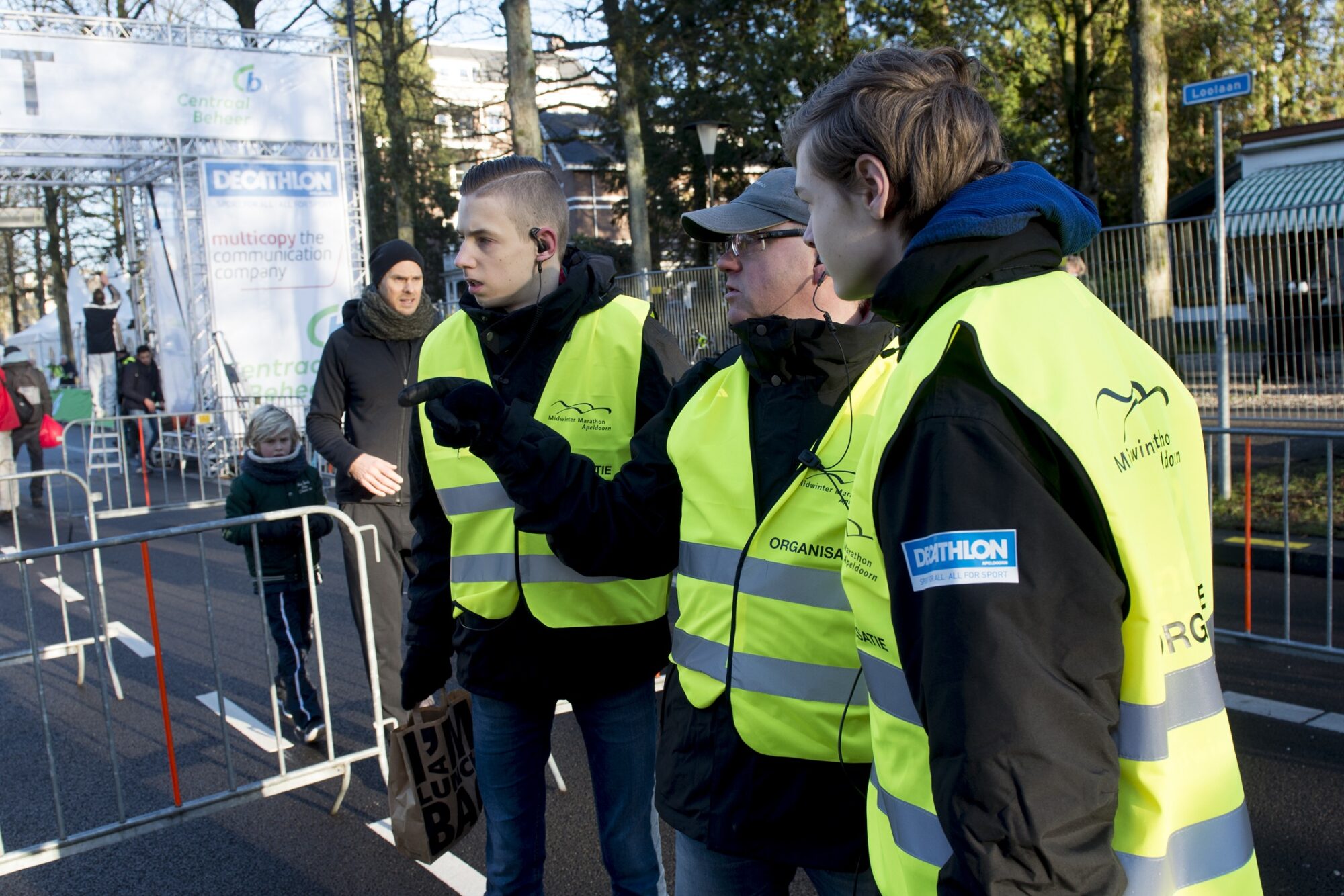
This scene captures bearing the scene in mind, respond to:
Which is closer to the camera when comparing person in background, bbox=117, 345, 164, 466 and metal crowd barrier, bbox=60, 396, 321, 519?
metal crowd barrier, bbox=60, 396, 321, 519

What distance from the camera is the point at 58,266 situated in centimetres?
3547

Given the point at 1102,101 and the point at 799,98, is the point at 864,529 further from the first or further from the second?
the point at 1102,101

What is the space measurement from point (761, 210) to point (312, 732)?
3.72m

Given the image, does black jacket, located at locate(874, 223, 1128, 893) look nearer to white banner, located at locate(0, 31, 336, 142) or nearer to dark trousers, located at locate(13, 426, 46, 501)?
dark trousers, located at locate(13, 426, 46, 501)

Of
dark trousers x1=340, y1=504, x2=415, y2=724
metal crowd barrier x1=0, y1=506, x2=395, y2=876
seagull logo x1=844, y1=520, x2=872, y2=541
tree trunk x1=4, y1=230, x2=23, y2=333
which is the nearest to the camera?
seagull logo x1=844, y1=520, x2=872, y2=541

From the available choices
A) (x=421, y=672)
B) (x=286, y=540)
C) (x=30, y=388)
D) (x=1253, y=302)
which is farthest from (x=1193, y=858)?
(x=30, y=388)

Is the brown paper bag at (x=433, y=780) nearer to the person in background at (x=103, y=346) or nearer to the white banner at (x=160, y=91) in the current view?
the white banner at (x=160, y=91)

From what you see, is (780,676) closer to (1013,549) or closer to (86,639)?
(1013,549)

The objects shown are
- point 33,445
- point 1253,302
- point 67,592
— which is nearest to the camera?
point 67,592

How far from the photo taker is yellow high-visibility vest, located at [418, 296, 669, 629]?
2.52 metres

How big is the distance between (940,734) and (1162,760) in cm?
26

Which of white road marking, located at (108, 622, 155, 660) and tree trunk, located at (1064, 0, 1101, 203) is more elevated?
tree trunk, located at (1064, 0, 1101, 203)

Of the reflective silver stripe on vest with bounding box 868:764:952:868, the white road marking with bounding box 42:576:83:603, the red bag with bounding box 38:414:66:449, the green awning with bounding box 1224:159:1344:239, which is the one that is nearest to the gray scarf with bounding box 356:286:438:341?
the reflective silver stripe on vest with bounding box 868:764:952:868

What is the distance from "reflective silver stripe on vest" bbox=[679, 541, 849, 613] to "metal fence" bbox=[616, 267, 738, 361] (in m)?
10.7
